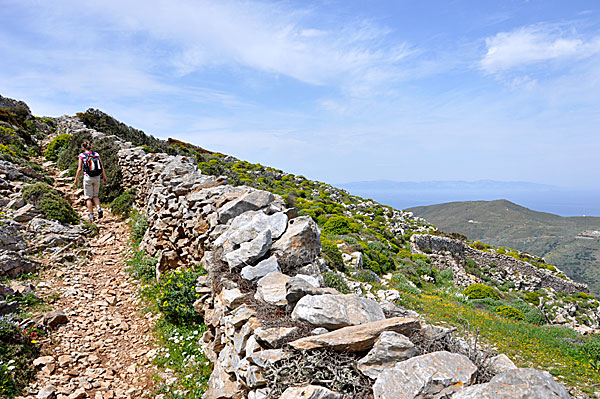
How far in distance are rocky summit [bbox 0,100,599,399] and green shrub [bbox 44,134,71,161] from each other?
26.2ft

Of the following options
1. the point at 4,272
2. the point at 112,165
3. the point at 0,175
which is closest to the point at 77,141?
the point at 112,165

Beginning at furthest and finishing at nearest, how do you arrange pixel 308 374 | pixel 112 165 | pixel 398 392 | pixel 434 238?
pixel 434 238, pixel 112 165, pixel 308 374, pixel 398 392

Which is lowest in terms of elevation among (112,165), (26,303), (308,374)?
(26,303)

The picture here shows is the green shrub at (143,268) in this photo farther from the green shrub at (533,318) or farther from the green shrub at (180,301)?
the green shrub at (533,318)

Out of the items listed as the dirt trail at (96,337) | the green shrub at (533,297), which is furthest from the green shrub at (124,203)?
the green shrub at (533,297)

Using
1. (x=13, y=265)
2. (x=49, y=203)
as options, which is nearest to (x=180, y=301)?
(x=13, y=265)

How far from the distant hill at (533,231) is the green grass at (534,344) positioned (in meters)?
50.2

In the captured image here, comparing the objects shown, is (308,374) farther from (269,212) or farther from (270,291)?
(269,212)

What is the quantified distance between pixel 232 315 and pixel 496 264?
30882mm

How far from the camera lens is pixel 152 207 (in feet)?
33.8

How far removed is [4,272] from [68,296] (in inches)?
62.7

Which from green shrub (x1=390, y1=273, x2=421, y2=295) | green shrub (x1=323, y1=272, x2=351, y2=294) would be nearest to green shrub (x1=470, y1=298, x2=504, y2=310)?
green shrub (x1=390, y1=273, x2=421, y2=295)

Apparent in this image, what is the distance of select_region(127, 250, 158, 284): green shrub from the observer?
8.17m

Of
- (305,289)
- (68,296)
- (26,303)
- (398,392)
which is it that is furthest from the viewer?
(68,296)
